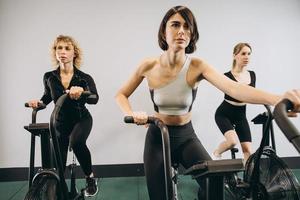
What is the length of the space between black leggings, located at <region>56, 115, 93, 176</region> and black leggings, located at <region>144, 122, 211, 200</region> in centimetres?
85

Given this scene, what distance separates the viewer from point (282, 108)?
697 mm

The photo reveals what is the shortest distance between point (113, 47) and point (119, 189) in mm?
1851

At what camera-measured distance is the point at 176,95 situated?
170 centimetres

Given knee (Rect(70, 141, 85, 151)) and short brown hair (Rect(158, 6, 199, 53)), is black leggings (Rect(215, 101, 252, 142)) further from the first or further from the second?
knee (Rect(70, 141, 85, 151))

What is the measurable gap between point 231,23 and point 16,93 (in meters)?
3.10

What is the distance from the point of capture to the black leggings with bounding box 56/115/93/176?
7.60ft

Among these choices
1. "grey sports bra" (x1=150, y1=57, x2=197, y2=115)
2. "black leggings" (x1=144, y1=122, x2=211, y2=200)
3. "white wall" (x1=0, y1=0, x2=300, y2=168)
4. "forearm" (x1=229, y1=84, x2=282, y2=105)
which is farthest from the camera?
"white wall" (x1=0, y1=0, x2=300, y2=168)

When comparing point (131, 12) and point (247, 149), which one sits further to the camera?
point (131, 12)

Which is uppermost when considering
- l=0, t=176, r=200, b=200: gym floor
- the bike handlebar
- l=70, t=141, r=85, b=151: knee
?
the bike handlebar

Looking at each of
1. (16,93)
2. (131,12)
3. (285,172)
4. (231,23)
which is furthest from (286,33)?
(16,93)

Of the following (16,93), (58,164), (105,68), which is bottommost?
(58,164)

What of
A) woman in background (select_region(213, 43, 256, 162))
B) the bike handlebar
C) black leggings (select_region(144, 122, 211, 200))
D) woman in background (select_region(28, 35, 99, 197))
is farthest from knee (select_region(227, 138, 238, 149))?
the bike handlebar

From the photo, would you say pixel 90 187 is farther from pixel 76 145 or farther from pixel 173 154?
pixel 173 154

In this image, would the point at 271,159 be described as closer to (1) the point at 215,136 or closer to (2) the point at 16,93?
(1) the point at 215,136
